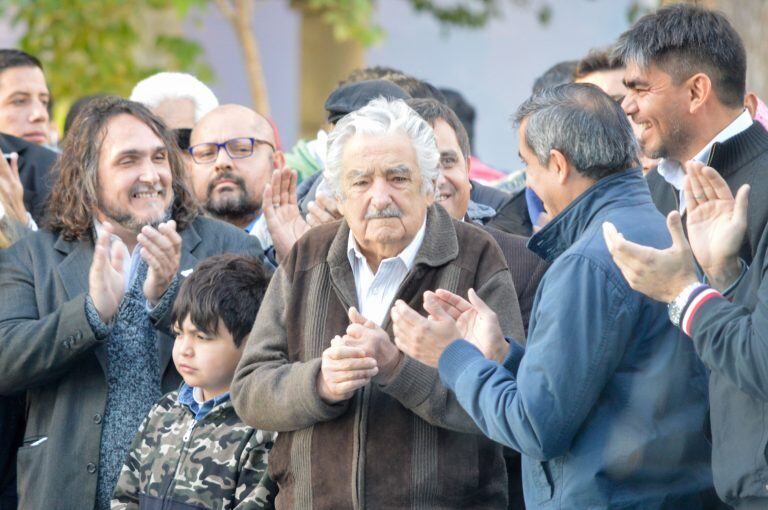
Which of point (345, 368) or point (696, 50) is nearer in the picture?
point (345, 368)

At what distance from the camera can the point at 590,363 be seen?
3357 mm

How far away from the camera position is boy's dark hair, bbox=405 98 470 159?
5142 millimetres

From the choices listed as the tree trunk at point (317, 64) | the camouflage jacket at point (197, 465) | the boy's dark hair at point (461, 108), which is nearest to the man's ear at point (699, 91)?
the camouflage jacket at point (197, 465)

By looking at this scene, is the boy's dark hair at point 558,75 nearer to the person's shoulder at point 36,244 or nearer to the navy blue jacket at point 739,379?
the person's shoulder at point 36,244

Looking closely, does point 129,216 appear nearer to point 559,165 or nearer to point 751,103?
point 559,165

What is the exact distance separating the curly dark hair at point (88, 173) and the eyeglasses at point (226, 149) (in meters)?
0.70

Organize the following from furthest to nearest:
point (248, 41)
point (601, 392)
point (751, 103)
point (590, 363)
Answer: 1. point (248, 41)
2. point (751, 103)
3. point (601, 392)
4. point (590, 363)

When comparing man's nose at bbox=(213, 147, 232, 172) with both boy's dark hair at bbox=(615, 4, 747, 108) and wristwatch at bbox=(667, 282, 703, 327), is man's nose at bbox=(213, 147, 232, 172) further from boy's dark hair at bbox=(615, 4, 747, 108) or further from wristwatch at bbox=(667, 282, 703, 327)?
wristwatch at bbox=(667, 282, 703, 327)

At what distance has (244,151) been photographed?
5.90 meters

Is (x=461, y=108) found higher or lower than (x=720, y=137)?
higher

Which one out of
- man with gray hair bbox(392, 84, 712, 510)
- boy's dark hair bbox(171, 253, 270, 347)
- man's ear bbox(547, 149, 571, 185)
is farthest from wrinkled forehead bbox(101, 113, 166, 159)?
man's ear bbox(547, 149, 571, 185)

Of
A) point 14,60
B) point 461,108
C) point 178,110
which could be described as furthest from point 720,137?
point 14,60

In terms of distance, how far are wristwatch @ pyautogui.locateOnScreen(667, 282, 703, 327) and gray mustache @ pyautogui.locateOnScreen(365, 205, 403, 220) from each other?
1088 millimetres

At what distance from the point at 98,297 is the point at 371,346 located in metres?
1.31
